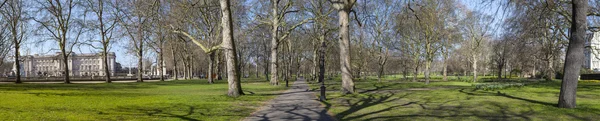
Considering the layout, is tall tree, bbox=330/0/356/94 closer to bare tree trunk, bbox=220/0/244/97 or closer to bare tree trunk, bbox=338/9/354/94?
bare tree trunk, bbox=338/9/354/94

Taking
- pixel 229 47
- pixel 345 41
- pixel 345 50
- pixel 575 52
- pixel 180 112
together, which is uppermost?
pixel 345 41

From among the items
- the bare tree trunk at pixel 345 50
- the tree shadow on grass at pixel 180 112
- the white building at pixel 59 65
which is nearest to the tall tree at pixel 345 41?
the bare tree trunk at pixel 345 50

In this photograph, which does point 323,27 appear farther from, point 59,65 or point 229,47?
point 59,65

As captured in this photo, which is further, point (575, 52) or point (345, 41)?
point (345, 41)

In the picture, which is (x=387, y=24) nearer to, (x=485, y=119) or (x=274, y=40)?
(x=274, y=40)

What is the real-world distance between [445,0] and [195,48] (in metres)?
30.8

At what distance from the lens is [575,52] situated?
10.2 metres

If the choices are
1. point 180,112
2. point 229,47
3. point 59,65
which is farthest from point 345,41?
point 59,65

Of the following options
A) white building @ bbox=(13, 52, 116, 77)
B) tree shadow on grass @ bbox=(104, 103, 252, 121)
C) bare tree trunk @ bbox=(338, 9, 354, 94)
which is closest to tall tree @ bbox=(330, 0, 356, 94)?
bare tree trunk @ bbox=(338, 9, 354, 94)

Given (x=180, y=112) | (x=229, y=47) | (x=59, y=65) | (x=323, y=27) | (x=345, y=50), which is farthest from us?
(x=59, y=65)

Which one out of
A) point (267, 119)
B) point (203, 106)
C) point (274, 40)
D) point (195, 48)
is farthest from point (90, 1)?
point (267, 119)

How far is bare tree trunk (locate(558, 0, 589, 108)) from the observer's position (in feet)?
33.3

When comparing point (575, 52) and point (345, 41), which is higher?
point (345, 41)

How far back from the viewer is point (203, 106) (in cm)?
1300
